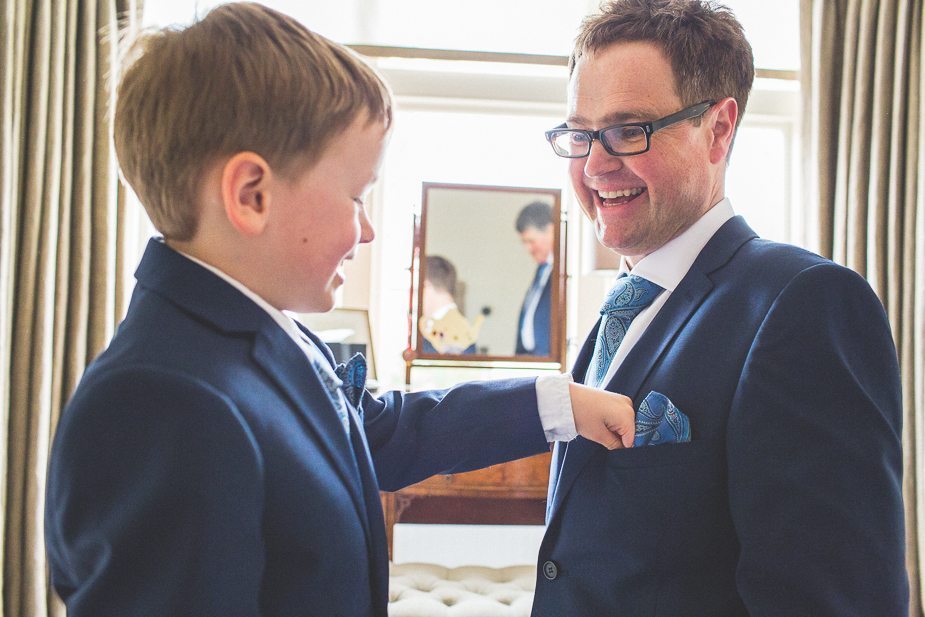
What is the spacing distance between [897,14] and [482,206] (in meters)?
2.03

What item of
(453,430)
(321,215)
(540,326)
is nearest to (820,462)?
(453,430)

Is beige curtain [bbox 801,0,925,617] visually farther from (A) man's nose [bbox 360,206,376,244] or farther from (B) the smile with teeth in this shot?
(A) man's nose [bbox 360,206,376,244]

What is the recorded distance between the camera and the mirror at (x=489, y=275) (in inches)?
133

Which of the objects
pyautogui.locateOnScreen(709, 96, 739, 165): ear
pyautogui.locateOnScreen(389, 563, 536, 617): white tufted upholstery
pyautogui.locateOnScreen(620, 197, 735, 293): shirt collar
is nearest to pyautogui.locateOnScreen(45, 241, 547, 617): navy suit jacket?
pyautogui.locateOnScreen(620, 197, 735, 293): shirt collar

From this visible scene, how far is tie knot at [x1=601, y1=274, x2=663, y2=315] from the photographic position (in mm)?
1240

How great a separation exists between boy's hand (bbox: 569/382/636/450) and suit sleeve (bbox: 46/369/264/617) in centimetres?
53

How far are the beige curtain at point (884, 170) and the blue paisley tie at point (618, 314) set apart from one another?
2.50 metres

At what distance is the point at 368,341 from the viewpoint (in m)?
3.38

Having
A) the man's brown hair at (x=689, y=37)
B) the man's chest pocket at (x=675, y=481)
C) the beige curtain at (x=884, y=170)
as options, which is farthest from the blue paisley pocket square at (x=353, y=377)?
the beige curtain at (x=884, y=170)

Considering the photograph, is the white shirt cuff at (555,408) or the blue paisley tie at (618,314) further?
the blue paisley tie at (618,314)

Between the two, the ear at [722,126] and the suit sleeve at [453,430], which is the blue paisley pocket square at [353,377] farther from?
the ear at [722,126]

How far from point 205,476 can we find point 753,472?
63 centimetres

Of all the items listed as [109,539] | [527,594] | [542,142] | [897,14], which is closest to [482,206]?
[542,142]

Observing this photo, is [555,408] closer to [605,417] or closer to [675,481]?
[605,417]
